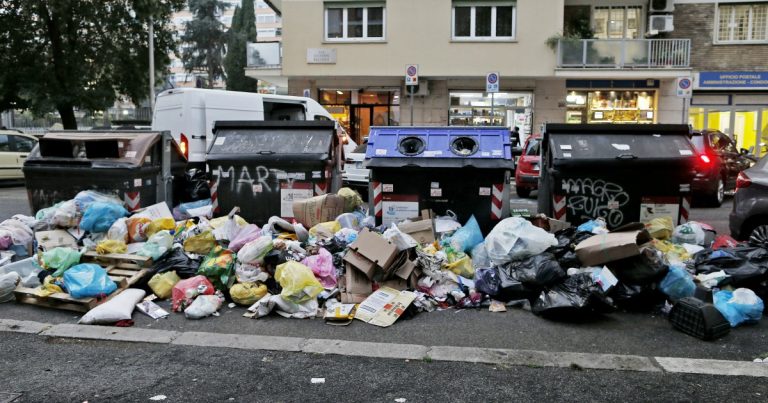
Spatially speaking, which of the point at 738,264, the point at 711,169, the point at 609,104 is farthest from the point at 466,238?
the point at 609,104

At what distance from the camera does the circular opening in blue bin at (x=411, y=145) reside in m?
7.42

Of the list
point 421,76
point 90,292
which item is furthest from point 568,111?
point 90,292

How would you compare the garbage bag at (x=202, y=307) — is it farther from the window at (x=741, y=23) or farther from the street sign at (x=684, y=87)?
the window at (x=741, y=23)

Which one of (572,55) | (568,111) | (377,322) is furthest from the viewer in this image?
(568,111)

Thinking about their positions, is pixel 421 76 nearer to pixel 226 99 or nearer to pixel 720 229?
pixel 226 99

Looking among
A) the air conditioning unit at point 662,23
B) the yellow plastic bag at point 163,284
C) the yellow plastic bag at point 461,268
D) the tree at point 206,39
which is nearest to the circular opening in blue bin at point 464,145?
the yellow plastic bag at point 461,268

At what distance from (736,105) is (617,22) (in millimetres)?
4986

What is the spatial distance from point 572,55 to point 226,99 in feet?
38.9

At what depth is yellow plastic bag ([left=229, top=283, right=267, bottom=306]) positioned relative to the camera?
5.39 meters

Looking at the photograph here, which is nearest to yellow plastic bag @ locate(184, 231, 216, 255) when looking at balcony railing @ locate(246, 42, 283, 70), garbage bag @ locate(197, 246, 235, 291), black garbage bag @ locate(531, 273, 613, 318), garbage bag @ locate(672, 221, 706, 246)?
garbage bag @ locate(197, 246, 235, 291)

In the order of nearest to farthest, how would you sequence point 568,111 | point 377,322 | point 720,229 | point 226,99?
point 377,322
point 720,229
point 226,99
point 568,111

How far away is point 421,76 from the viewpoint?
67.6 feet

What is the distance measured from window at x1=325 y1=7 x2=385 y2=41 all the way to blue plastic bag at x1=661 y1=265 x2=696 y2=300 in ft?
55.2

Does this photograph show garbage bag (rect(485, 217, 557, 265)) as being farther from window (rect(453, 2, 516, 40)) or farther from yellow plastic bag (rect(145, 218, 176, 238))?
window (rect(453, 2, 516, 40))
